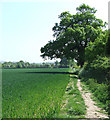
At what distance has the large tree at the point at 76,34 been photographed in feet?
127

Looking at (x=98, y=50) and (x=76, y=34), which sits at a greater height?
(x=76, y=34)

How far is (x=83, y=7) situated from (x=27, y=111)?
123ft

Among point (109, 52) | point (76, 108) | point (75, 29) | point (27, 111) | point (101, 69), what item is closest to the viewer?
point (27, 111)

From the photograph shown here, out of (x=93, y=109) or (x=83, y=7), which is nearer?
(x=93, y=109)

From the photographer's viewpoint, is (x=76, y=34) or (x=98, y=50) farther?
(x=76, y=34)

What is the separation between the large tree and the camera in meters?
38.8

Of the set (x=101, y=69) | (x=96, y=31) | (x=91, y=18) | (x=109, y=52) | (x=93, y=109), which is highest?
(x=91, y=18)

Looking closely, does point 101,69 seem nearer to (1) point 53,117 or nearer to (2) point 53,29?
(1) point 53,117

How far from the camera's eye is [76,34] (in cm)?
3806

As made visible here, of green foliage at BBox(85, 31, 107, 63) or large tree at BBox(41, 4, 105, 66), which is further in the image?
large tree at BBox(41, 4, 105, 66)

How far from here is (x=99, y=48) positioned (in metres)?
25.9

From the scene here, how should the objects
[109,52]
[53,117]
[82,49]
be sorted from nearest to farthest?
[53,117] → [109,52] → [82,49]

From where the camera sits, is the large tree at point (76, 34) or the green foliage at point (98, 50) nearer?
the green foliage at point (98, 50)

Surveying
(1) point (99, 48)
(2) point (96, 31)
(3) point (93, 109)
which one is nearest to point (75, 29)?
(2) point (96, 31)
